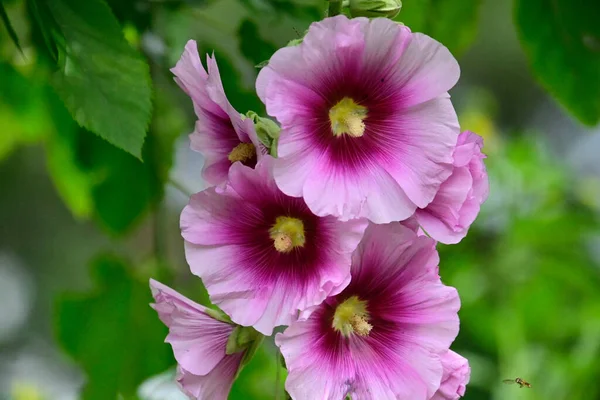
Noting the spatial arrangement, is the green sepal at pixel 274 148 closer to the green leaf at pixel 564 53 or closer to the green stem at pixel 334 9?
the green stem at pixel 334 9

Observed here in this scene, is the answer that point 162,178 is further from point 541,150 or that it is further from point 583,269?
point 541,150

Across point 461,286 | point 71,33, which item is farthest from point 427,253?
point 461,286

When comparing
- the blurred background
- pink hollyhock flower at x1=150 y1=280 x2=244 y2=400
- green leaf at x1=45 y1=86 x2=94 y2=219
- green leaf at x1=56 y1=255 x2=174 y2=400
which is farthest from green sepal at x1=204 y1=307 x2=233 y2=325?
green leaf at x1=45 y1=86 x2=94 y2=219

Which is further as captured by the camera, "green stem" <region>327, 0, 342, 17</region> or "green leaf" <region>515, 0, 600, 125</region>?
"green leaf" <region>515, 0, 600, 125</region>

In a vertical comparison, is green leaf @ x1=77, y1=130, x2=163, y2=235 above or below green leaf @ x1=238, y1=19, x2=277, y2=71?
below

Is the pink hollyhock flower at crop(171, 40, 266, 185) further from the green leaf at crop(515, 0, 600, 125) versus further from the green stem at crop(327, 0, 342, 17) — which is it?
the green leaf at crop(515, 0, 600, 125)

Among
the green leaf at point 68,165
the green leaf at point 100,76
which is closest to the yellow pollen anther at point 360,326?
the green leaf at point 100,76
